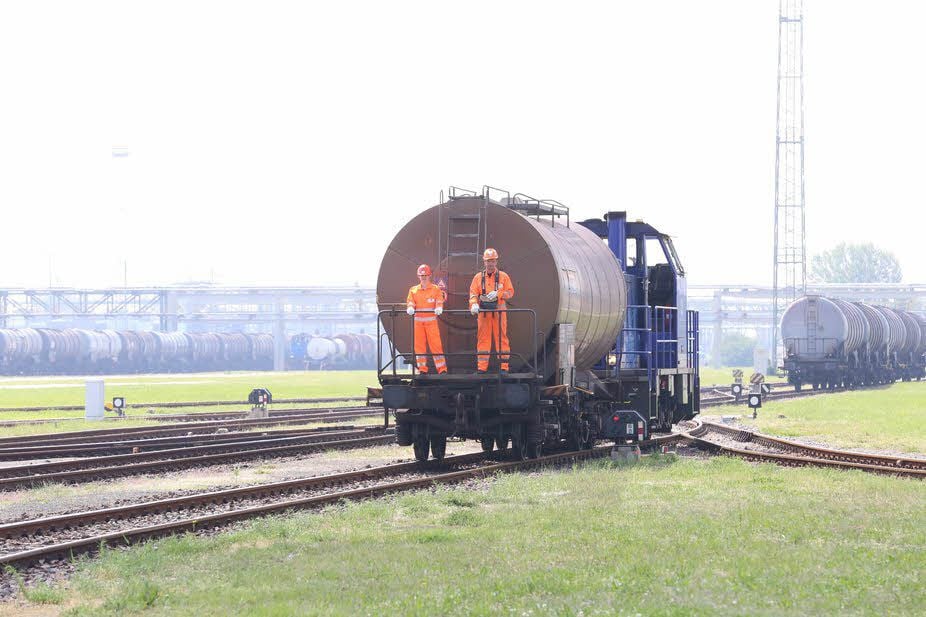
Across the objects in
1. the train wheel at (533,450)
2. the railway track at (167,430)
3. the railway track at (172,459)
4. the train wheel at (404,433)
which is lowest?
the railway track at (167,430)

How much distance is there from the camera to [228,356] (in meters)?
108

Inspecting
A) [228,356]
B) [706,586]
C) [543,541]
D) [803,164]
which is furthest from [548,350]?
[228,356]

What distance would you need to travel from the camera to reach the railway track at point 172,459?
17.8m

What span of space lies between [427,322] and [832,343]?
40.6 m

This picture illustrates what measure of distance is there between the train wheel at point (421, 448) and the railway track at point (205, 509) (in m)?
0.15

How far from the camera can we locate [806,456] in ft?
67.1

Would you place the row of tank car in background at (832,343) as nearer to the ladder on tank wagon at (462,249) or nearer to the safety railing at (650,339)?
the safety railing at (650,339)

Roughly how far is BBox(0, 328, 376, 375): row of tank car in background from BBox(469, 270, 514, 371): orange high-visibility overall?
2937 inches

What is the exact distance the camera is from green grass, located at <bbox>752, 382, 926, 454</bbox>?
81.1ft

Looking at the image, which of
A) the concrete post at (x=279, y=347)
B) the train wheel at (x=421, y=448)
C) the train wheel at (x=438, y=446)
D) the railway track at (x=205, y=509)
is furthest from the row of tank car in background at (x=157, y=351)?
the railway track at (x=205, y=509)

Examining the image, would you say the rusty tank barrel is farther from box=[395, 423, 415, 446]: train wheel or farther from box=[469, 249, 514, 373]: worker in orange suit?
box=[395, 423, 415, 446]: train wheel

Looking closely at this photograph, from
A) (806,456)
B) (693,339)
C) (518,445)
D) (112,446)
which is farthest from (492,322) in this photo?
(112,446)

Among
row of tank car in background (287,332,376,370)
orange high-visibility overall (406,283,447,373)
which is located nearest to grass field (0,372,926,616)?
orange high-visibility overall (406,283,447,373)

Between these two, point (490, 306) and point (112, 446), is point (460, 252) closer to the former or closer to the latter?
point (490, 306)
